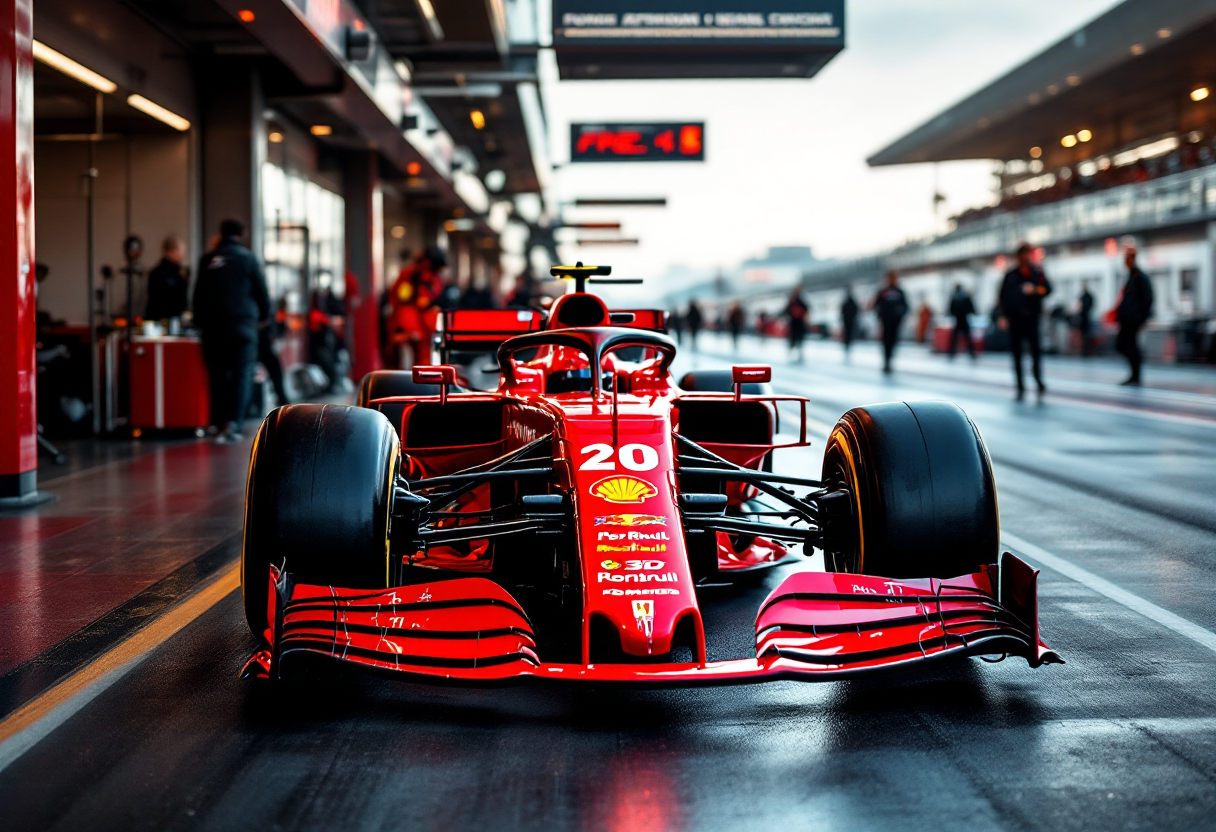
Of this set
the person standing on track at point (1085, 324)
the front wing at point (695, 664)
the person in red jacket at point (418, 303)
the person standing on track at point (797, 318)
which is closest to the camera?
the front wing at point (695, 664)

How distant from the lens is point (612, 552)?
361 cm

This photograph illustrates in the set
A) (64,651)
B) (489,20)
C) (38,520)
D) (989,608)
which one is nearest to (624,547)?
(989,608)

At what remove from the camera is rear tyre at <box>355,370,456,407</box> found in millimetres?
6625

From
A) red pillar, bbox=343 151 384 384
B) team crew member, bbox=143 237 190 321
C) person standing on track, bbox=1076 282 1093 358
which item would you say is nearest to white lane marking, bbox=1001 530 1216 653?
team crew member, bbox=143 237 190 321

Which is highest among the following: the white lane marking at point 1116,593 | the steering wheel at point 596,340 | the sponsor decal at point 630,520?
the steering wheel at point 596,340

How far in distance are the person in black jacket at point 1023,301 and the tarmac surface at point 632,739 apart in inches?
417

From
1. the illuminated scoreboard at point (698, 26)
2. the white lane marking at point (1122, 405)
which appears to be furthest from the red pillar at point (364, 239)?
the illuminated scoreboard at point (698, 26)

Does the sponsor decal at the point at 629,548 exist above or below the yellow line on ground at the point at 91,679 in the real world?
above

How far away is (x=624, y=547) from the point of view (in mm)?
3627

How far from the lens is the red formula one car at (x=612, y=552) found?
337 centimetres

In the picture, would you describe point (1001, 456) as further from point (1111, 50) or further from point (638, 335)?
point (1111, 50)

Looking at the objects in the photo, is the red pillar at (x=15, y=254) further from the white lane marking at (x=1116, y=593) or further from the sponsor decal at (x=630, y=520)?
the white lane marking at (x=1116, y=593)

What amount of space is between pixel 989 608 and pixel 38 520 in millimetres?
5413

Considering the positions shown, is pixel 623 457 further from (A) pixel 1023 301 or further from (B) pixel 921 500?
(A) pixel 1023 301
